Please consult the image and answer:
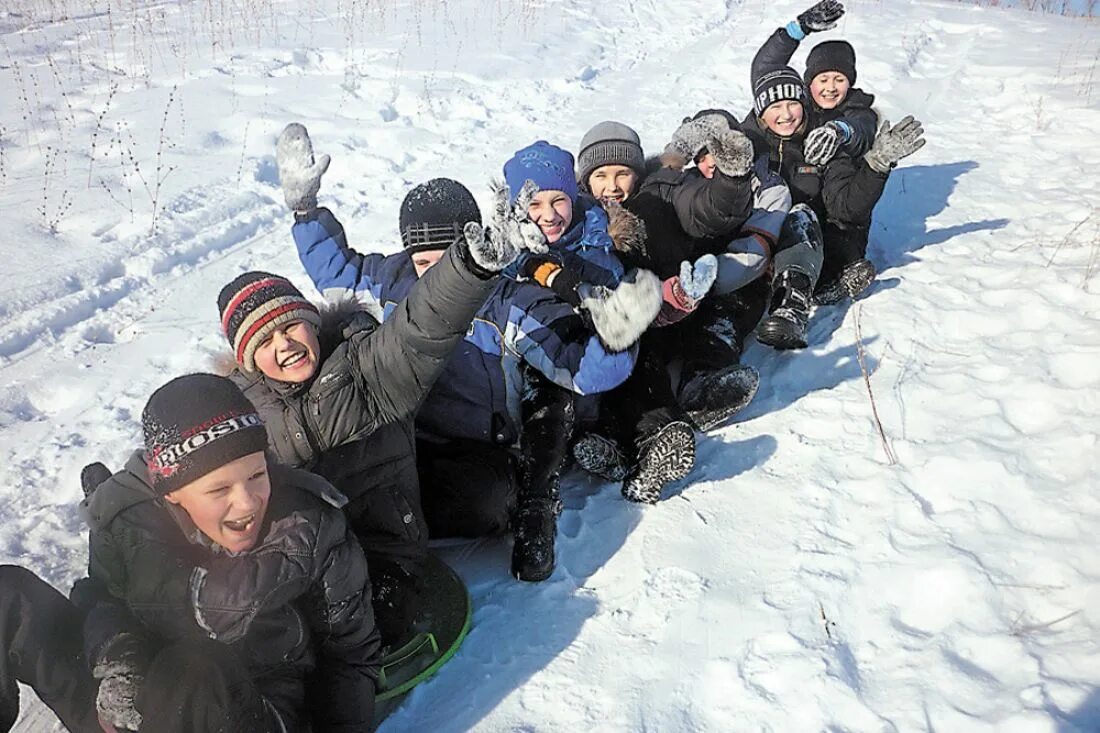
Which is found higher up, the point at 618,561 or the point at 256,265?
the point at 256,265

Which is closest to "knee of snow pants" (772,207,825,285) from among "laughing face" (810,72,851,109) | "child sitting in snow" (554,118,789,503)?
"child sitting in snow" (554,118,789,503)

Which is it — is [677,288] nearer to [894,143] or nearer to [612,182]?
[612,182]

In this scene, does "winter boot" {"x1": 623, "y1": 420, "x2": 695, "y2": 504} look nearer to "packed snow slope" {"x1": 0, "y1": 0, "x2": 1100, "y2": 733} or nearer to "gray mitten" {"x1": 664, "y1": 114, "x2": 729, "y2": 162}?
"packed snow slope" {"x1": 0, "y1": 0, "x2": 1100, "y2": 733}

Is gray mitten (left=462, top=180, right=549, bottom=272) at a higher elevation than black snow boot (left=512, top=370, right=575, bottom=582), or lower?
higher

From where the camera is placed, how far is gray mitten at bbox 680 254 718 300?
2945 mm

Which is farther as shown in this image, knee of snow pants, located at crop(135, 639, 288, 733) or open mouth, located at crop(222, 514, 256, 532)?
open mouth, located at crop(222, 514, 256, 532)

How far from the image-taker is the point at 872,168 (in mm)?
4082

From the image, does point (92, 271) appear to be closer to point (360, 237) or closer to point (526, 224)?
point (360, 237)

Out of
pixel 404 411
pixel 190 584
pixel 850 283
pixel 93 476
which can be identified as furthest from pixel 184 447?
pixel 850 283

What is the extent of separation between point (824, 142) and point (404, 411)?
3125 mm

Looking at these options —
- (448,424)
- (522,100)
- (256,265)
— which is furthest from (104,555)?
(522,100)

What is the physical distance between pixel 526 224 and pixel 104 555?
133 centimetres

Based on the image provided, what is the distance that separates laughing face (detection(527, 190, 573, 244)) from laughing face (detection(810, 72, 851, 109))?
2.50 m

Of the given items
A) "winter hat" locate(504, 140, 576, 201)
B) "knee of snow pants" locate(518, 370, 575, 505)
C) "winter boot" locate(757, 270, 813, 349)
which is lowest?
"knee of snow pants" locate(518, 370, 575, 505)
